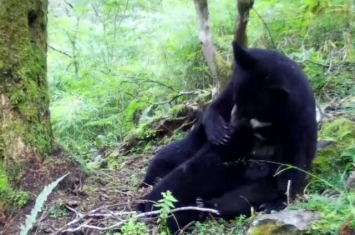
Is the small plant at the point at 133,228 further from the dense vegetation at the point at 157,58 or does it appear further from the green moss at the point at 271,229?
the dense vegetation at the point at 157,58

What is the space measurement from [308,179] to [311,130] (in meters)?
0.36

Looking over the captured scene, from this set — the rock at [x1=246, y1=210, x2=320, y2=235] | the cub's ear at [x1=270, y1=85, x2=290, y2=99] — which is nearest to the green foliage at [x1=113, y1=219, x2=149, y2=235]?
the rock at [x1=246, y1=210, x2=320, y2=235]

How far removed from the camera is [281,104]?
12.4 ft

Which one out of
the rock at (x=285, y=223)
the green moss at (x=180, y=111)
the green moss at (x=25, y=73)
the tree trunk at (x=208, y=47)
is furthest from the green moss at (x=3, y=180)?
the green moss at (x=180, y=111)

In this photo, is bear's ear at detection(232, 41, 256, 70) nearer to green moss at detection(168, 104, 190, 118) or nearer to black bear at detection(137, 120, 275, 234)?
black bear at detection(137, 120, 275, 234)

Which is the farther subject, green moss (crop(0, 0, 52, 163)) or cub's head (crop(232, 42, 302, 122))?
green moss (crop(0, 0, 52, 163))

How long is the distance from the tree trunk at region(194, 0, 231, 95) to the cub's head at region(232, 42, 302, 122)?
1.95 m

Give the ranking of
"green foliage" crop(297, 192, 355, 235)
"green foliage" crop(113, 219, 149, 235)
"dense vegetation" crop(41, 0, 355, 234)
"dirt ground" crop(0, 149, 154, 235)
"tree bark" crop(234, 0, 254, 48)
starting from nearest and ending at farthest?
1. "green foliage" crop(297, 192, 355, 235)
2. "green foliage" crop(113, 219, 149, 235)
3. "dirt ground" crop(0, 149, 154, 235)
4. "tree bark" crop(234, 0, 254, 48)
5. "dense vegetation" crop(41, 0, 355, 234)

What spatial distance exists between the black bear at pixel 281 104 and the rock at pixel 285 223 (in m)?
0.72

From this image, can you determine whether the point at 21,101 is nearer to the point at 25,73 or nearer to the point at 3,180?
the point at 25,73

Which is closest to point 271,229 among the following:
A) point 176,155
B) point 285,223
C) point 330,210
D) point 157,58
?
point 285,223

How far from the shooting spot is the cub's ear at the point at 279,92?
147 inches

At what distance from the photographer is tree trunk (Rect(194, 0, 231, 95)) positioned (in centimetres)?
574

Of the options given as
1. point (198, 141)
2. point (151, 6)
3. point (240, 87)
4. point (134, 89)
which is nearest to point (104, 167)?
point (198, 141)
